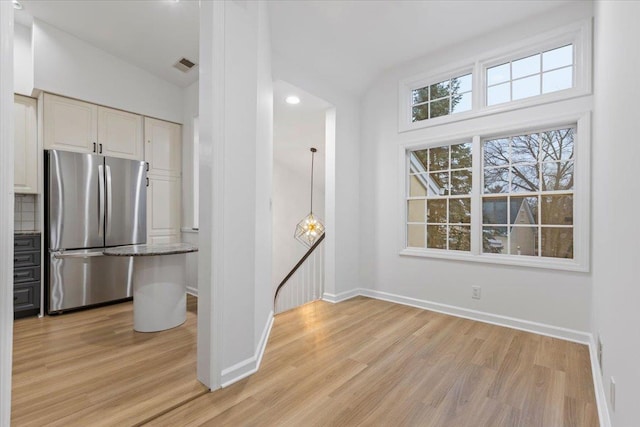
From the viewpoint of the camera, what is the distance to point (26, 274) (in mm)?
3000

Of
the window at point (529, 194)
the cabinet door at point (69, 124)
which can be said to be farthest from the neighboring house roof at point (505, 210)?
the cabinet door at point (69, 124)

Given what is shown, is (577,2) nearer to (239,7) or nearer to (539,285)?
(539,285)

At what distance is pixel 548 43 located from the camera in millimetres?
2676

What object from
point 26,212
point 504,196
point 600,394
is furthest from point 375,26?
point 26,212

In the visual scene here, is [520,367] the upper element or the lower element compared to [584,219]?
lower

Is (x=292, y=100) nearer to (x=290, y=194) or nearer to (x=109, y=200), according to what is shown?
(x=109, y=200)

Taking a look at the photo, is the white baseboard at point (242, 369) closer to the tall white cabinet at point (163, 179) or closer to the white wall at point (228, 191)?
the white wall at point (228, 191)

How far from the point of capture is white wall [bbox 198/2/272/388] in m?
1.78

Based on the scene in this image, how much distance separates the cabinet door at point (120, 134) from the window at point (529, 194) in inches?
166

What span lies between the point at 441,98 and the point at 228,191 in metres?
2.77

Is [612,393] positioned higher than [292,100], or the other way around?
[292,100]

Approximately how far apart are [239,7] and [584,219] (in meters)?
3.17

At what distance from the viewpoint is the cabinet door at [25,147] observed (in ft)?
9.91

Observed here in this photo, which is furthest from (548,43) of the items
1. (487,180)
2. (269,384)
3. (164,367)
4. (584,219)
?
(164,367)
